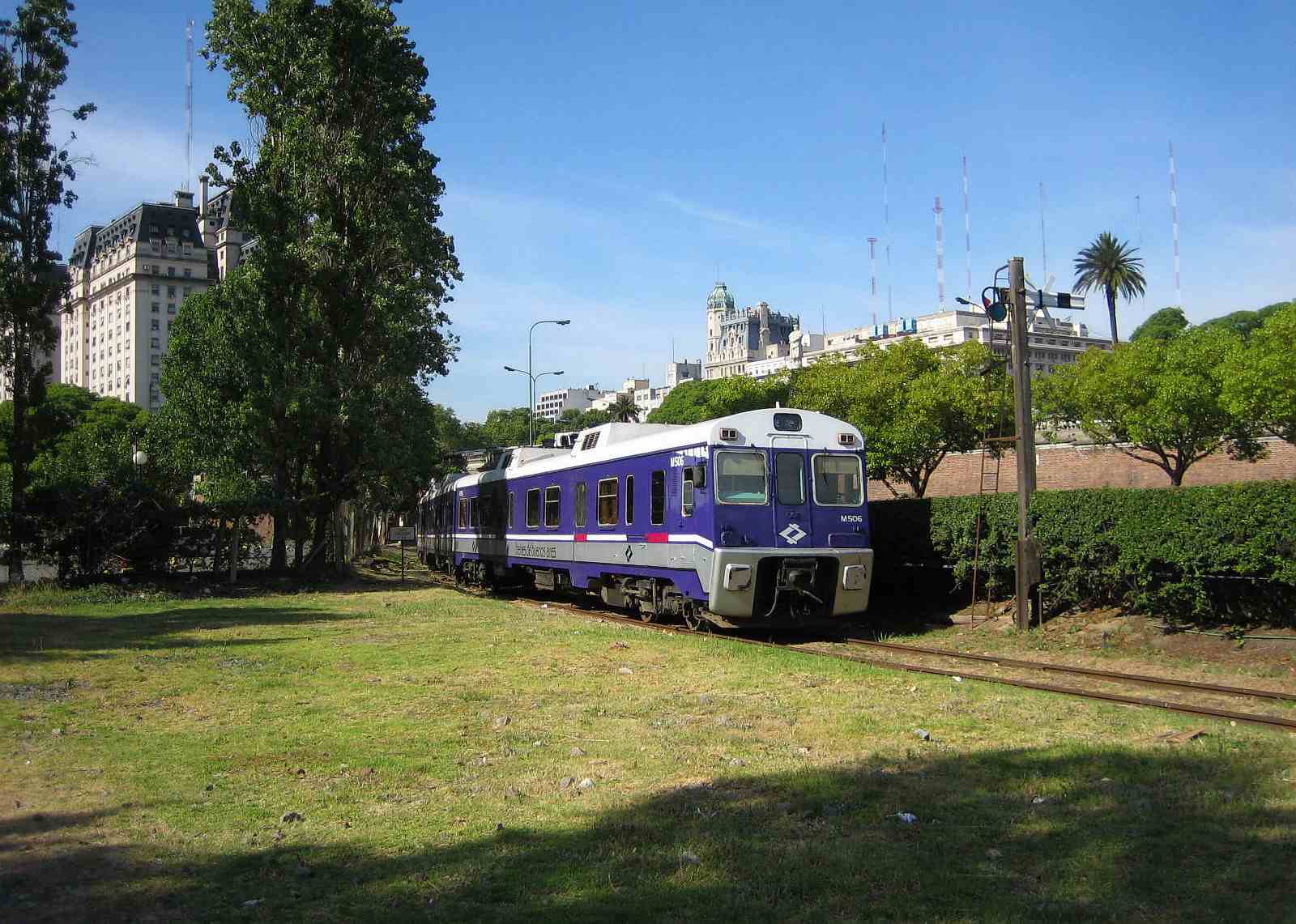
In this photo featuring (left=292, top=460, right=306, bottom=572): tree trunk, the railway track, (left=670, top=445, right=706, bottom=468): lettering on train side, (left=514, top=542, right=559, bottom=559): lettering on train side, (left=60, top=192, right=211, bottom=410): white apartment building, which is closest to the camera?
the railway track

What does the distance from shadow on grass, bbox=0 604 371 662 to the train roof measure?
5340 mm

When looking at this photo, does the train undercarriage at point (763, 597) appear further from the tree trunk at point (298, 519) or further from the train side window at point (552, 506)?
the tree trunk at point (298, 519)

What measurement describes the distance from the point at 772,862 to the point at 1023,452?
1171 centimetres

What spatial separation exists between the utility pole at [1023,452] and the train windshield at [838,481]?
243cm

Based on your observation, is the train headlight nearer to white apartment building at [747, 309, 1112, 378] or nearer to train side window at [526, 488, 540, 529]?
train side window at [526, 488, 540, 529]

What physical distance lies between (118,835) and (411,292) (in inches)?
863

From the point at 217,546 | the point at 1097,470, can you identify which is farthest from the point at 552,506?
the point at 1097,470

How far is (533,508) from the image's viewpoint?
23.5m

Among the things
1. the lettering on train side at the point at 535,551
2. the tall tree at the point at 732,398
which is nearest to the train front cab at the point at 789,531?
the lettering on train side at the point at 535,551

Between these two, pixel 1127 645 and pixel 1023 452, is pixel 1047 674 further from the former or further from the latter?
pixel 1023 452

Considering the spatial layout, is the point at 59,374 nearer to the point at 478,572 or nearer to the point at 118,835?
the point at 478,572

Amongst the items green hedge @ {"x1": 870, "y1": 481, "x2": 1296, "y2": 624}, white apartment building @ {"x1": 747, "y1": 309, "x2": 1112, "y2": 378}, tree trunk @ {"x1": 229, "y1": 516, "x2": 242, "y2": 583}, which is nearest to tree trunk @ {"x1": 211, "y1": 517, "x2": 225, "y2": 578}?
tree trunk @ {"x1": 229, "y1": 516, "x2": 242, "y2": 583}

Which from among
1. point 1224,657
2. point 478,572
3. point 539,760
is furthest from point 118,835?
point 478,572

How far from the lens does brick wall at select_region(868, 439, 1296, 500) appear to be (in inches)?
1551
